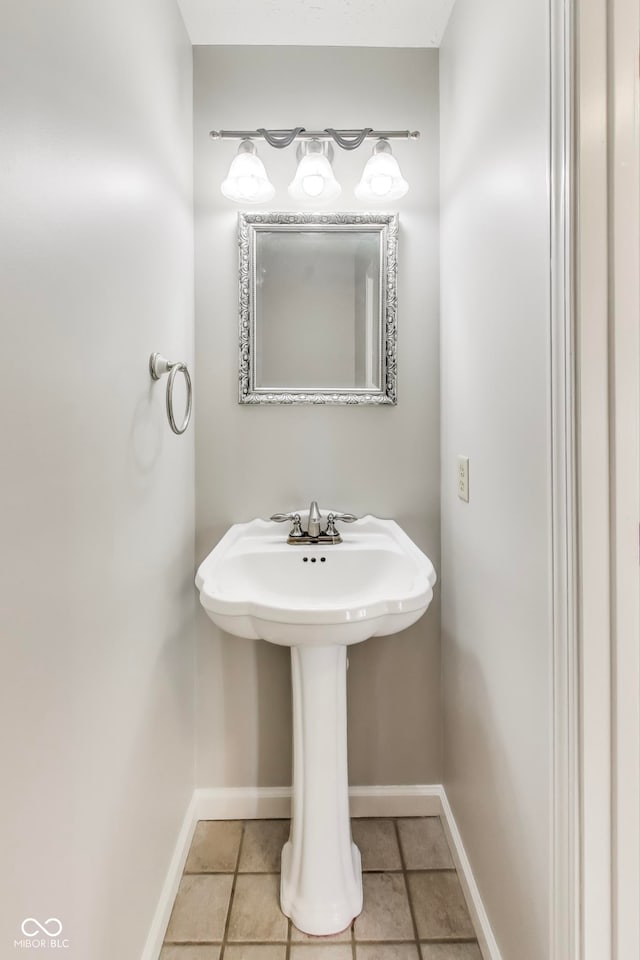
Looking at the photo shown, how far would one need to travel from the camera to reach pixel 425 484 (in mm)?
1680

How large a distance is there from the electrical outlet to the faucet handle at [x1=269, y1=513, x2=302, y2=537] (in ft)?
1.56

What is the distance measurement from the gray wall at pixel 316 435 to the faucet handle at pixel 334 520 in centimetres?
7

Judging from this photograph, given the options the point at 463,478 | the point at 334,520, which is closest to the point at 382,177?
the point at 463,478

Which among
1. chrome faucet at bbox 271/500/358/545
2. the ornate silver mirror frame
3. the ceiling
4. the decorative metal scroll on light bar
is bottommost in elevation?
chrome faucet at bbox 271/500/358/545

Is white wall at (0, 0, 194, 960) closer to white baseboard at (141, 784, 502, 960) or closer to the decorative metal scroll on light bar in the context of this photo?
the decorative metal scroll on light bar

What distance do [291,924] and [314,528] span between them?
99 cm

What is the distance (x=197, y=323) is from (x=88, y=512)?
0.94 metres

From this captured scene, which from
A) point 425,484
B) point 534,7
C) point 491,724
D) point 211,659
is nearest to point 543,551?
point 491,724

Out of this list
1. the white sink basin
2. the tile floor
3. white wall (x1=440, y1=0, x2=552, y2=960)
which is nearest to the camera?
white wall (x1=440, y1=0, x2=552, y2=960)

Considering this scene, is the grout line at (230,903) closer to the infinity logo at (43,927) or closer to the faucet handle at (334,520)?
the infinity logo at (43,927)

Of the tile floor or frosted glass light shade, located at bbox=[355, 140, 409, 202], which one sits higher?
frosted glass light shade, located at bbox=[355, 140, 409, 202]

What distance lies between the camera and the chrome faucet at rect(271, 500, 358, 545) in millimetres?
1550

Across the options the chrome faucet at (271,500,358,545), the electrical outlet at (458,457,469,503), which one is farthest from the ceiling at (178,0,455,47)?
the chrome faucet at (271,500,358,545)

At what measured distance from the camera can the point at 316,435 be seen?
1.66 meters
